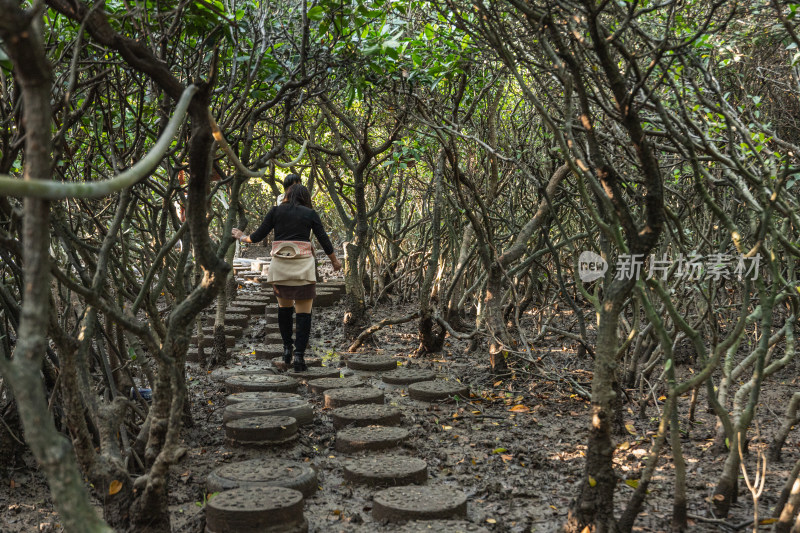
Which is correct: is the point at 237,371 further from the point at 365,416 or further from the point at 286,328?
the point at 365,416

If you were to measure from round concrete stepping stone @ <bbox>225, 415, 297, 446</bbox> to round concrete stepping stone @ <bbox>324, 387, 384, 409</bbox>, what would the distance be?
2.70 ft

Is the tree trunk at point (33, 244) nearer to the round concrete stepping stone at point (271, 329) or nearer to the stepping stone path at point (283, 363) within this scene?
Answer: the stepping stone path at point (283, 363)

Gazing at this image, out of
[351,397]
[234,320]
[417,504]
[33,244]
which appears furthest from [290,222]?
[33,244]

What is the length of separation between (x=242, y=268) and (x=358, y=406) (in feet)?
49.8

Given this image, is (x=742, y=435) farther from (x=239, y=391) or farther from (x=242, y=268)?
(x=242, y=268)

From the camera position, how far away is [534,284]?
6898mm

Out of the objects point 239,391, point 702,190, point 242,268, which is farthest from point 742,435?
point 242,268

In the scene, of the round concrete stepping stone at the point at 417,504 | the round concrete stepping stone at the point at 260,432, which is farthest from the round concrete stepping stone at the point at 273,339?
the round concrete stepping stone at the point at 417,504

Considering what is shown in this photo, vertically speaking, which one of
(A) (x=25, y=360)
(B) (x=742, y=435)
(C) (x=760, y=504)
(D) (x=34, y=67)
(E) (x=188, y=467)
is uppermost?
(D) (x=34, y=67)

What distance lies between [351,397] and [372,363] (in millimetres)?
1415

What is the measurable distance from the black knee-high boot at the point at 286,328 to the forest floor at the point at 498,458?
78 centimetres

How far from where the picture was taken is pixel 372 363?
6504 mm

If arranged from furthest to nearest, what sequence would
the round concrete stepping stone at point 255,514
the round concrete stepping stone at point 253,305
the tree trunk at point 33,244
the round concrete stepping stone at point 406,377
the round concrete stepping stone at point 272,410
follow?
1. the round concrete stepping stone at point 253,305
2. the round concrete stepping stone at point 406,377
3. the round concrete stepping stone at point 272,410
4. the round concrete stepping stone at point 255,514
5. the tree trunk at point 33,244

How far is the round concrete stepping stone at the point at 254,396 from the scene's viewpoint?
16.3 ft
